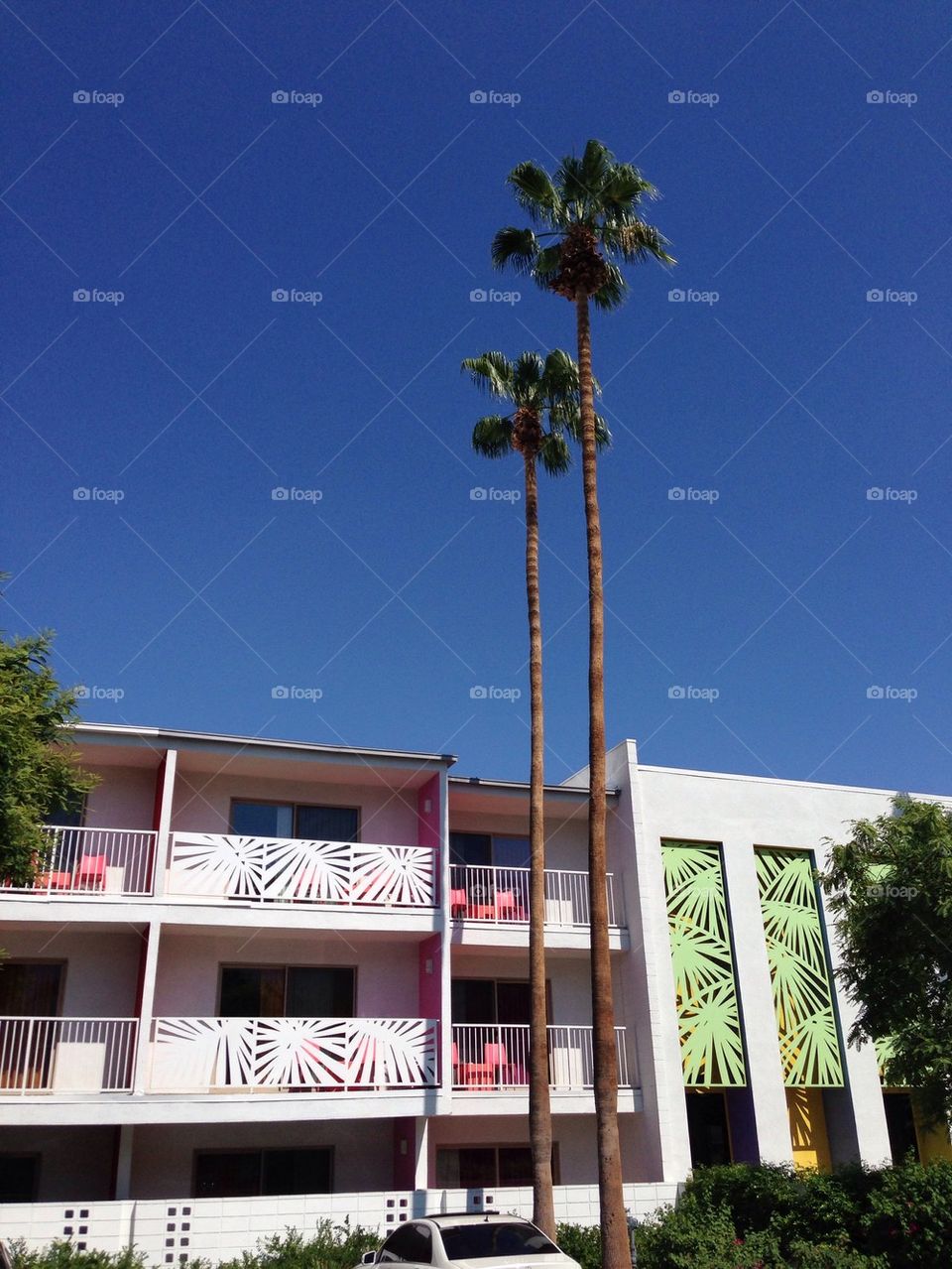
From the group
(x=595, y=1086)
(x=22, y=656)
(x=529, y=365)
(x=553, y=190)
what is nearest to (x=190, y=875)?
(x=22, y=656)

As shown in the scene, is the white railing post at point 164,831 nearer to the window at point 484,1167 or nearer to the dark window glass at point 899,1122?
the window at point 484,1167

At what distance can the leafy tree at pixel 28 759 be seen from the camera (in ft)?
45.0

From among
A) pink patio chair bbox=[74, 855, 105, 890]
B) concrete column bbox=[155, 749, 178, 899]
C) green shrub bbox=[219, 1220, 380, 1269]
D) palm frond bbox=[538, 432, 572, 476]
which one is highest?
palm frond bbox=[538, 432, 572, 476]

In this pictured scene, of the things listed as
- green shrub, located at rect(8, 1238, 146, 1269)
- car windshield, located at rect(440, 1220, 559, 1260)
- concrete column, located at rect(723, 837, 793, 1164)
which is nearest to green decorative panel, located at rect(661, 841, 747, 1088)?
concrete column, located at rect(723, 837, 793, 1164)

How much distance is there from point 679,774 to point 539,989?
22.6 feet

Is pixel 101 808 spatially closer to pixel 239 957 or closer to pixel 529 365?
pixel 239 957

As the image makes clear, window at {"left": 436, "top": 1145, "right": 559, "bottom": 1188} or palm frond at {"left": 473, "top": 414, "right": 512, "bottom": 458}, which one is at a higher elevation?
palm frond at {"left": 473, "top": 414, "right": 512, "bottom": 458}

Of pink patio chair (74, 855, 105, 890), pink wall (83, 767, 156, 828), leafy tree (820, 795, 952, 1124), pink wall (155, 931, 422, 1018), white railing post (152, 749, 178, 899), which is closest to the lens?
leafy tree (820, 795, 952, 1124)

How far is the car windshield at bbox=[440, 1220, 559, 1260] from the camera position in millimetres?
11000

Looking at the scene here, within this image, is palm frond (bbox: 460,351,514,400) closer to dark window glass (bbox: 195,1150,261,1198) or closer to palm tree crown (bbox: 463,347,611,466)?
palm tree crown (bbox: 463,347,611,466)

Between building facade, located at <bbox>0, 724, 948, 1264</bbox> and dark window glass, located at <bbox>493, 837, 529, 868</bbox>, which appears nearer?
building facade, located at <bbox>0, 724, 948, 1264</bbox>

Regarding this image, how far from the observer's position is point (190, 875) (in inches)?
745

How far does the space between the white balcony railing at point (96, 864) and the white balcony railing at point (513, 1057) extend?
21.1ft

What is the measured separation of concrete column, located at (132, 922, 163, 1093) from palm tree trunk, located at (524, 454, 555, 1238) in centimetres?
604
